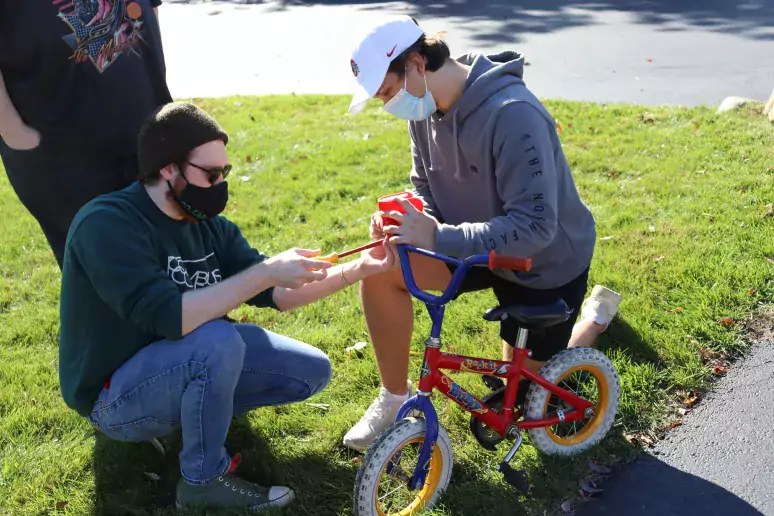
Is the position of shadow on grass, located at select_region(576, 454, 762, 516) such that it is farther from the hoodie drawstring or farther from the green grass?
the hoodie drawstring

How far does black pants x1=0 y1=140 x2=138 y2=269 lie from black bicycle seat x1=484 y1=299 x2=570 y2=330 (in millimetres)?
1562

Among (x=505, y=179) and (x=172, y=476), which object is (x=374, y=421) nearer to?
(x=172, y=476)

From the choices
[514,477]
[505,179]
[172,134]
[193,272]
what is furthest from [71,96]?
[514,477]

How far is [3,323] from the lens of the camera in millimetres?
4055

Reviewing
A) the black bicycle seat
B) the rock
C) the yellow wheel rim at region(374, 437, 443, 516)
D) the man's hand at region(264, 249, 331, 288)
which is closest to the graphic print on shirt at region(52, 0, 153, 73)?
the man's hand at region(264, 249, 331, 288)

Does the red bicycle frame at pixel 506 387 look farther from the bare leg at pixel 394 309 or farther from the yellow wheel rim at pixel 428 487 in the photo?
the bare leg at pixel 394 309

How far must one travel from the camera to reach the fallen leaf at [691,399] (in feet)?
10.2

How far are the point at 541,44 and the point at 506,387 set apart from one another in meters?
8.04

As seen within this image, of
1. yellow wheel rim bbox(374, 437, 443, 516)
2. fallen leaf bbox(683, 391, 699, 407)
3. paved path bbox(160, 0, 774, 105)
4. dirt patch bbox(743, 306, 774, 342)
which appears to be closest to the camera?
yellow wheel rim bbox(374, 437, 443, 516)

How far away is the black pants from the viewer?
9.46 ft

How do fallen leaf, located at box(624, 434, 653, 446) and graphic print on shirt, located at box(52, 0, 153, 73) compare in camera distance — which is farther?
fallen leaf, located at box(624, 434, 653, 446)

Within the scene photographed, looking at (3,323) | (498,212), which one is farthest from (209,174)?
(3,323)

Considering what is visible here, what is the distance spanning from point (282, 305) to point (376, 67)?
94cm

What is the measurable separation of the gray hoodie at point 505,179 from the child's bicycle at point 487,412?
20 cm
